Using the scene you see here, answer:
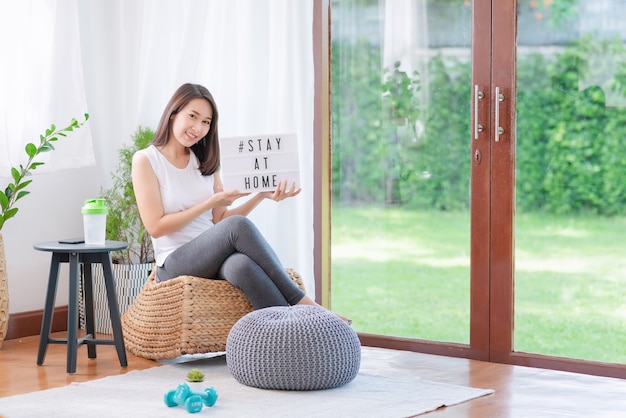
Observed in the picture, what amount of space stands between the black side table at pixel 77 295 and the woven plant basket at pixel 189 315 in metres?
0.12

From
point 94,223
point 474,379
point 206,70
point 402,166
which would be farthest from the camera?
point 206,70

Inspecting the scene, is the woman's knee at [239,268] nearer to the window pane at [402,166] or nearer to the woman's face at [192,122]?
the woman's face at [192,122]

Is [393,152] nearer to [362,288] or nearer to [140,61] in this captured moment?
[362,288]

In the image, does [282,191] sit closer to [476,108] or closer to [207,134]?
[207,134]

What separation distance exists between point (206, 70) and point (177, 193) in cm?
72

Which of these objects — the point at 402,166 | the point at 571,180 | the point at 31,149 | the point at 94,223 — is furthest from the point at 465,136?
the point at 31,149

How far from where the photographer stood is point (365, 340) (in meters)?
4.00

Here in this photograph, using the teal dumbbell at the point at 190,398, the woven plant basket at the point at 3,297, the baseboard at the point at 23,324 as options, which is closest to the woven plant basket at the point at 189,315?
the teal dumbbell at the point at 190,398

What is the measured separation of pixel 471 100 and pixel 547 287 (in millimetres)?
732

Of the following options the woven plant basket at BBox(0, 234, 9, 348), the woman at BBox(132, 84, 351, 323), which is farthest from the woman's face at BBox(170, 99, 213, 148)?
the woven plant basket at BBox(0, 234, 9, 348)

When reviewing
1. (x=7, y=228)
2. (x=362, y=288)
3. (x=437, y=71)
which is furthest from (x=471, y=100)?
(x=7, y=228)

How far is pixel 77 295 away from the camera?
341cm

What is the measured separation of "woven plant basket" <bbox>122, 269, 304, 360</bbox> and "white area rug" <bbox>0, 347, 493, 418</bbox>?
0.11 m

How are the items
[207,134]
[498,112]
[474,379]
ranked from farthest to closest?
[207,134]
[498,112]
[474,379]
